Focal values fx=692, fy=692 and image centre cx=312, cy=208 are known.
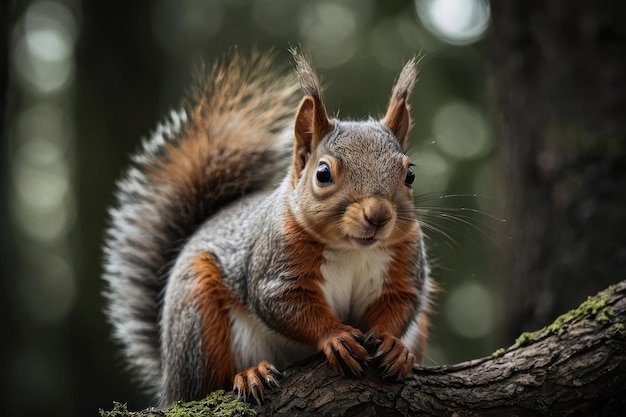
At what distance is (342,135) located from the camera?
2576mm

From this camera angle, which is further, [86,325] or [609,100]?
[86,325]

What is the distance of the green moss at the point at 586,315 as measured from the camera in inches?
90.6

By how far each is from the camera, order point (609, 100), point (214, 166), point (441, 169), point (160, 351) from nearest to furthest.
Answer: point (160, 351)
point (214, 166)
point (609, 100)
point (441, 169)

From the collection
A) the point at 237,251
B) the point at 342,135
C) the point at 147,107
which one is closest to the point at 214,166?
the point at 237,251

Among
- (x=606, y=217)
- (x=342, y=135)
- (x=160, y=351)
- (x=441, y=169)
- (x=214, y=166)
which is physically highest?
(x=441, y=169)

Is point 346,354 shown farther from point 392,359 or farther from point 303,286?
point 303,286

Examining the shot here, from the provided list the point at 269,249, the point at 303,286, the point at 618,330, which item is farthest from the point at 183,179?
the point at 618,330

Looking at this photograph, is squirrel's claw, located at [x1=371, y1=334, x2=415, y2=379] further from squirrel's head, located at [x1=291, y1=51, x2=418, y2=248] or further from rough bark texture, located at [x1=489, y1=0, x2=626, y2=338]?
rough bark texture, located at [x1=489, y1=0, x2=626, y2=338]

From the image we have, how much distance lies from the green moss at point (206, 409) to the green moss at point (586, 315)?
Result: 1.02 m

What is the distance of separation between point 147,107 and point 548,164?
3.75 meters

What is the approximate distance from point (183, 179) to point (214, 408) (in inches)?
57.2

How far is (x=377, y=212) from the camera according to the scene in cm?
226

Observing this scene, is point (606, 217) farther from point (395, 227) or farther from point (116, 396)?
point (116, 396)

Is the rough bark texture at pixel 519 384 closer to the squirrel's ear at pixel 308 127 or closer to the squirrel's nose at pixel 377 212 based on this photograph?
the squirrel's nose at pixel 377 212
